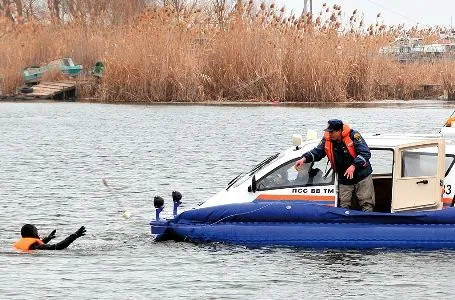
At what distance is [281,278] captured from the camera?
56.7ft

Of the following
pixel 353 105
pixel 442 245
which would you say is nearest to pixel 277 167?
pixel 442 245

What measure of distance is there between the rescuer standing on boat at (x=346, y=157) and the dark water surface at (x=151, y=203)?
0.89 m

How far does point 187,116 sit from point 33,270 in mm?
26715

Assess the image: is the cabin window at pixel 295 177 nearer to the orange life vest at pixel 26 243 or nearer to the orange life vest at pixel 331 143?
the orange life vest at pixel 331 143

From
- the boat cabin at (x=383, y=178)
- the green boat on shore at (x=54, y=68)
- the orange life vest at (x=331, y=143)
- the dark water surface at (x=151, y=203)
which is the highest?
the green boat on shore at (x=54, y=68)

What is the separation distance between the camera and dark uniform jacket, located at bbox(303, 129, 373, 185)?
60.5 feet

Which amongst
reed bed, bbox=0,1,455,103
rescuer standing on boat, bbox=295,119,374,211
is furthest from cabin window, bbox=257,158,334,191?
reed bed, bbox=0,1,455,103

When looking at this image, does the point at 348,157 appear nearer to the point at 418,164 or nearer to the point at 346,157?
the point at 346,157

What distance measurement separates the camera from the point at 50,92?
5444 cm

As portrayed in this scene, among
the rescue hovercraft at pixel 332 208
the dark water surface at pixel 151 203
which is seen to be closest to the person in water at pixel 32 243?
the dark water surface at pixel 151 203

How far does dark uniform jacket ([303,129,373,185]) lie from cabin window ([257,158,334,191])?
1.25ft

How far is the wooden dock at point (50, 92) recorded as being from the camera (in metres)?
53.7

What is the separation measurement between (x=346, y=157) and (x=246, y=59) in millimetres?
29017

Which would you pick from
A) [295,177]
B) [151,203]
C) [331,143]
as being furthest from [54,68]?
[331,143]
